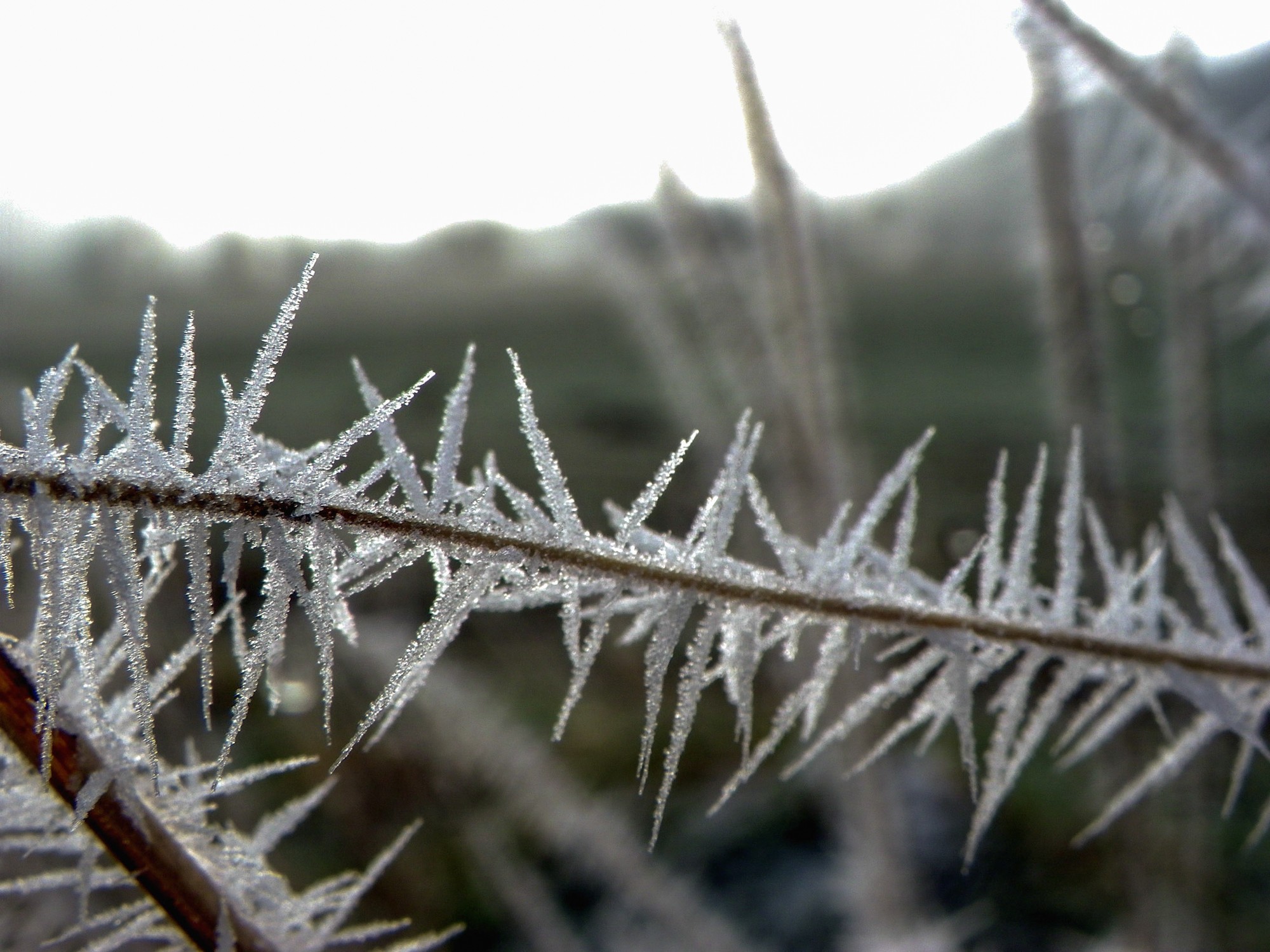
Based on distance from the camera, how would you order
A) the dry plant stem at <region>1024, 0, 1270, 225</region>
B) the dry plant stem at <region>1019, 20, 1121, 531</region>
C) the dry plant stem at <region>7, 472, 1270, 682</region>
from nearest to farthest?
the dry plant stem at <region>7, 472, 1270, 682</region> → the dry plant stem at <region>1024, 0, 1270, 225</region> → the dry plant stem at <region>1019, 20, 1121, 531</region>

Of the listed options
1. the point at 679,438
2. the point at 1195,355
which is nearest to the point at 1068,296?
the point at 1195,355

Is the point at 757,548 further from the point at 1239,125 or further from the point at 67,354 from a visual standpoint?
the point at 67,354

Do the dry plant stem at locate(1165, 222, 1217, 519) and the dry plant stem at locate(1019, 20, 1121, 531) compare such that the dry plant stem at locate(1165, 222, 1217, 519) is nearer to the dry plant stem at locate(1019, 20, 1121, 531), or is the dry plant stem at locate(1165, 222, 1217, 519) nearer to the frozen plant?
the dry plant stem at locate(1019, 20, 1121, 531)

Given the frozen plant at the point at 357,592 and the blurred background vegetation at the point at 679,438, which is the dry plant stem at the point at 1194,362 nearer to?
the blurred background vegetation at the point at 679,438

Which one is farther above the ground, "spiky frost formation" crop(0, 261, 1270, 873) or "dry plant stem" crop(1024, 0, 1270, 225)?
"dry plant stem" crop(1024, 0, 1270, 225)

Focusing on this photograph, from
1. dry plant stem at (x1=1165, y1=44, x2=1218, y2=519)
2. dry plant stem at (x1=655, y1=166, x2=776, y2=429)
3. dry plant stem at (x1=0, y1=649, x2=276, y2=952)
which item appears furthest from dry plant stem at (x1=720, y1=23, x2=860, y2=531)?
dry plant stem at (x1=0, y1=649, x2=276, y2=952)

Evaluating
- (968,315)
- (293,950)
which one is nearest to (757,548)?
(293,950)

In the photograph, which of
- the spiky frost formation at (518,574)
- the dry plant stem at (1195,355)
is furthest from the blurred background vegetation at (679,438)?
the spiky frost formation at (518,574)
